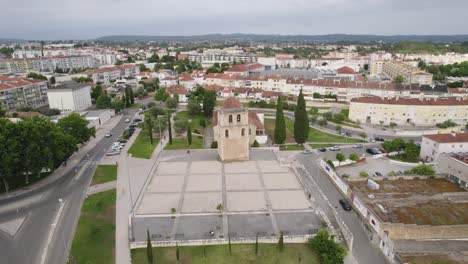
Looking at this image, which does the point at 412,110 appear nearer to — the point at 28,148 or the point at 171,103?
the point at 171,103

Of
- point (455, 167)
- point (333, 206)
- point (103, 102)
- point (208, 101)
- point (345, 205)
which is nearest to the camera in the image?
point (345, 205)

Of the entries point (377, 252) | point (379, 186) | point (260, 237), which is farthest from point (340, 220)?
point (379, 186)

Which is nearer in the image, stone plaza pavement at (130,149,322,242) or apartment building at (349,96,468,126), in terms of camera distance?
stone plaza pavement at (130,149,322,242)

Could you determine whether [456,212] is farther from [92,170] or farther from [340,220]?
[92,170]

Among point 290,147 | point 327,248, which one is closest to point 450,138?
point 290,147

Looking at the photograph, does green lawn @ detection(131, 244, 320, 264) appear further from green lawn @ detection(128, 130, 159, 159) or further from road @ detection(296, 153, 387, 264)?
green lawn @ detection(128, 130, 159, 159)

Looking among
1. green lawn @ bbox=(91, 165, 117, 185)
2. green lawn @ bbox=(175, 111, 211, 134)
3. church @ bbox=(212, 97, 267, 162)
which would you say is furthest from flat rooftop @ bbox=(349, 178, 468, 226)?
green lawn @ bbox=(175, 111, 211, 134)
